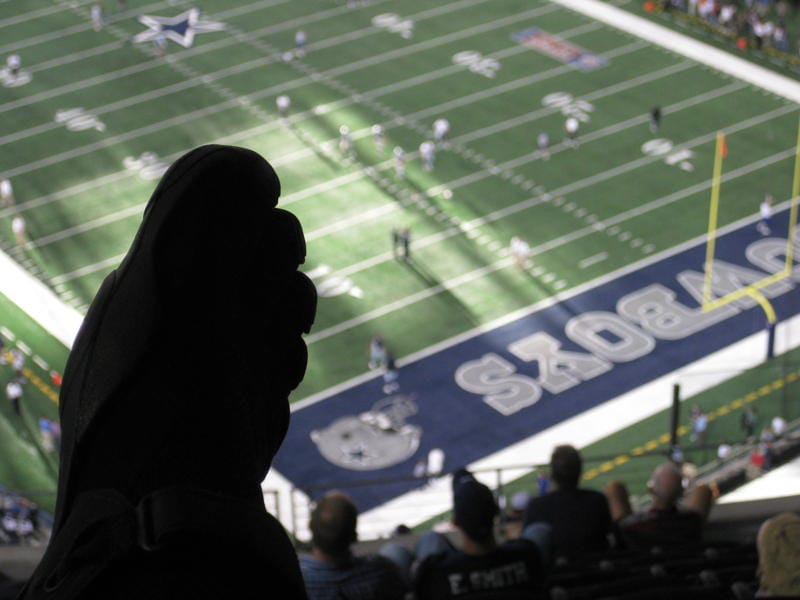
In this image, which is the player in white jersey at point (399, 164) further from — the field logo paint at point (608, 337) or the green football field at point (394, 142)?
the field logo paint at point (608, 337)

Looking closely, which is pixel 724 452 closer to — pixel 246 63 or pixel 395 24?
Answer: pixel 246 63

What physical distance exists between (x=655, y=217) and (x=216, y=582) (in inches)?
1044

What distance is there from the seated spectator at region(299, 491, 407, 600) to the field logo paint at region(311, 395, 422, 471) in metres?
15.9

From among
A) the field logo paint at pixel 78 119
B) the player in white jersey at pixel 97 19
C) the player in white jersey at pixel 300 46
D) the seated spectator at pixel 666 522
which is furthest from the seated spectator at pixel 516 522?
the player in white jersey at pixel 97 19

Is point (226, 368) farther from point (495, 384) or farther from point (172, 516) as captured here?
point (495, 384)

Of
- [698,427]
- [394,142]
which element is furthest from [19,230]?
[698,427]

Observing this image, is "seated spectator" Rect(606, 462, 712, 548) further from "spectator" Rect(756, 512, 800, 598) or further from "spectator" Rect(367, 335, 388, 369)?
"spectator" Rect(367, 335, 388, 369)

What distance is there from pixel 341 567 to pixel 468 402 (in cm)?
1751

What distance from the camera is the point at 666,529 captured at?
6887 millimetres

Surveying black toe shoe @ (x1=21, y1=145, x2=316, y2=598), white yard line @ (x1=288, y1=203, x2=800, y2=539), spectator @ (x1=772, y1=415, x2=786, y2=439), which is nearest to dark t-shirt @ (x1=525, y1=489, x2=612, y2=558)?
black toe shoe @ (x1=21, y1=145, x2=316, y2=598)

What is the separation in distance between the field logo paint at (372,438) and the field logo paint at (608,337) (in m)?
1.30

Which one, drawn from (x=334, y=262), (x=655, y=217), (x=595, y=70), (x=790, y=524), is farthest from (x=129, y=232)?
(x=790, y=524)

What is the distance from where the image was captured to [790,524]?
398 centimetres

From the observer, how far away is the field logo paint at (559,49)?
1329 inches
